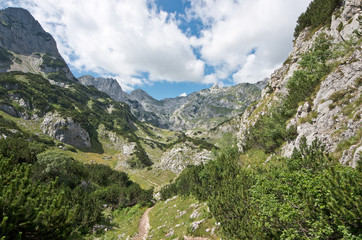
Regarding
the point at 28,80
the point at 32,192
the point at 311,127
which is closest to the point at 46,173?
the point at 32,192

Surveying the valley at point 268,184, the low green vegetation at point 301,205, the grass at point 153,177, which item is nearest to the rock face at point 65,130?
the grass at point 153,177

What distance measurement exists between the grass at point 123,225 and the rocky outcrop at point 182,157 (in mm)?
56503

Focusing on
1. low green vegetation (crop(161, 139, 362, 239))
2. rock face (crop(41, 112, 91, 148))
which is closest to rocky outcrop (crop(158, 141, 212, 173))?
rock face (crop(41, 112, 91, 148))

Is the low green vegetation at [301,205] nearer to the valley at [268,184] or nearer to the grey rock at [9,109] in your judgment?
the valley at [268,184]

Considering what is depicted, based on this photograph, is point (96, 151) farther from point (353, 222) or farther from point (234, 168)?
point (353, 222)

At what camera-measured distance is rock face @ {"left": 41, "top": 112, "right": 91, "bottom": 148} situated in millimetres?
113625

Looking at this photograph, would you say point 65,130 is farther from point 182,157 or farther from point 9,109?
point 182,157

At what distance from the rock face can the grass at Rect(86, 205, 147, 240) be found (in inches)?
4267

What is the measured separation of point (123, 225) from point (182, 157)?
236 ft

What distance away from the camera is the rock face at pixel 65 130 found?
373ft

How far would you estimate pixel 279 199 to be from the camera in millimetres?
9391

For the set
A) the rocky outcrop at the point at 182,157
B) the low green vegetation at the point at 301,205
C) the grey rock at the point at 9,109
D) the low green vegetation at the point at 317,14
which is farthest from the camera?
the grey rock at the point at 9,109

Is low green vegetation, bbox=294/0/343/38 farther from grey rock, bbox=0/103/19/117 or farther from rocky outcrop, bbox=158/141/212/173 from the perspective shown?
grey rock, bbox=0/103/19/117

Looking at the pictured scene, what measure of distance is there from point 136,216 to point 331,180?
105 ft
